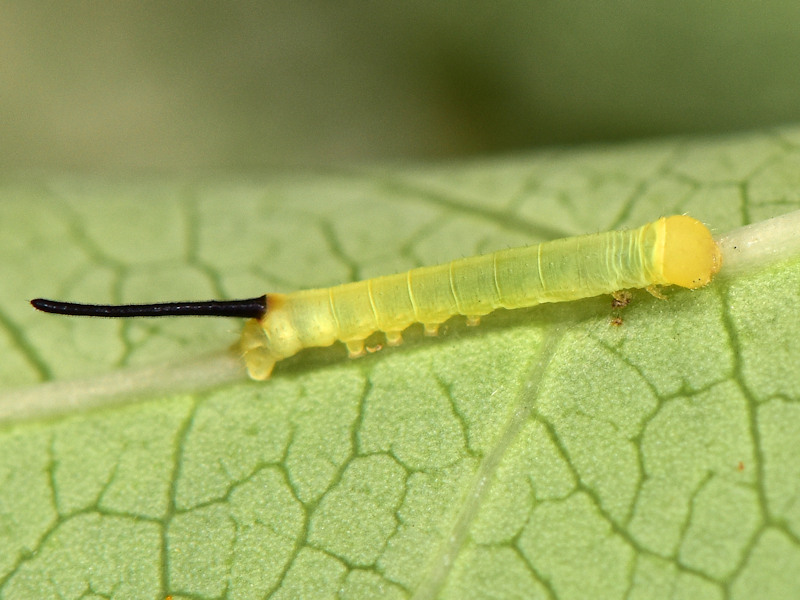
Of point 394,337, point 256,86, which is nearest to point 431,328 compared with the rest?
point 394,337

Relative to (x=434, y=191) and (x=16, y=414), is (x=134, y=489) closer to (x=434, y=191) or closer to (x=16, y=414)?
(x=16, y=414)

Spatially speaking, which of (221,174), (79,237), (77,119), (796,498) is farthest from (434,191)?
(77,119)

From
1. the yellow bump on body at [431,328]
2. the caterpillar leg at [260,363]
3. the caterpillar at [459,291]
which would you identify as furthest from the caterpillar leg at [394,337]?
the caterpillar leg at [260,363]

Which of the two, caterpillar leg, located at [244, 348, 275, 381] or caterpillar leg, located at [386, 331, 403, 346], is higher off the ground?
caterpillar leg, located at [386, 331, 403, 346]

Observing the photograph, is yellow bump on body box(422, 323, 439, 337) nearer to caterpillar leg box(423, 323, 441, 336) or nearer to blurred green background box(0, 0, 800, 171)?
caterpillar leg box(423, 323, 441, 336)

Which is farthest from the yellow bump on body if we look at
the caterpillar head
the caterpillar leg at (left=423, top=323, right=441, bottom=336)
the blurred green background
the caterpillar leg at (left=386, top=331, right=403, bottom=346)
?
the blurred green background

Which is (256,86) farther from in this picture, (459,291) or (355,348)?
(459,291)

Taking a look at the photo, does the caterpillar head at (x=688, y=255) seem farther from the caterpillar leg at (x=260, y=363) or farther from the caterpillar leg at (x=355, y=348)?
the caterpillar leg at (x=260, y=363)
